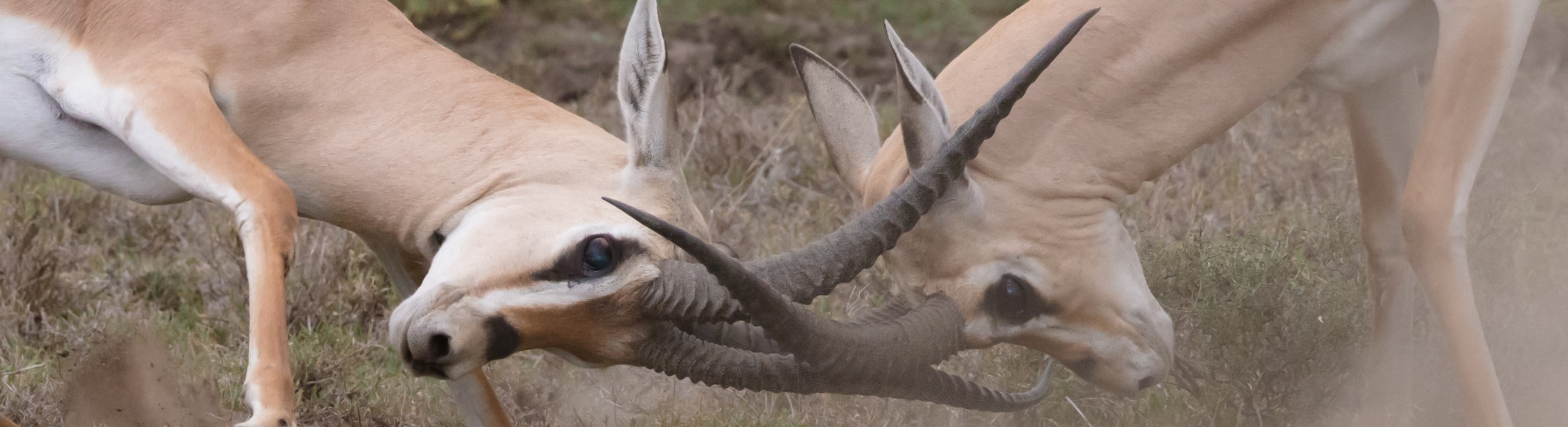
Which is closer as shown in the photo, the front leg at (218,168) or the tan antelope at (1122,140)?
the front leg at (218,168)

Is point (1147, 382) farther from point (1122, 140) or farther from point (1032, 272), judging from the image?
point (1122, 140)

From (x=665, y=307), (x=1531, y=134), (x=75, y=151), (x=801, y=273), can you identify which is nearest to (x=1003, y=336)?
(x=801, y=273)

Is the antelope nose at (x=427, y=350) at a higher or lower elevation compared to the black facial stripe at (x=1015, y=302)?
higher

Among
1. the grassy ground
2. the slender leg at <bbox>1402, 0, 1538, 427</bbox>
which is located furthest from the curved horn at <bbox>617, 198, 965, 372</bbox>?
the slender leg at <bbox>1402, 0, 1538, 427</bbox>

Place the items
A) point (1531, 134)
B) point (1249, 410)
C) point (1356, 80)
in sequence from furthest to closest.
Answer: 1. point (1531, 134)
2. point (1249, 410)
3. point (1356, 80)

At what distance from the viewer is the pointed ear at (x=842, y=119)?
391 centimetres

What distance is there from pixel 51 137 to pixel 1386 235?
3.35 meters

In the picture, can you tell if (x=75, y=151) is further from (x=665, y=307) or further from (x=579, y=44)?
(x=579, y=44)

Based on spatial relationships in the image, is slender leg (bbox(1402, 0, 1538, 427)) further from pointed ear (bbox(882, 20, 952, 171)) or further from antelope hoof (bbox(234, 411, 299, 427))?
antelope hoof (bbox(234, 411, 299, 427))

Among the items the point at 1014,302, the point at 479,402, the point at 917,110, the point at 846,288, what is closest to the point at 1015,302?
the point at 1014,302

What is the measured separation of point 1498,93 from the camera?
12.1ft

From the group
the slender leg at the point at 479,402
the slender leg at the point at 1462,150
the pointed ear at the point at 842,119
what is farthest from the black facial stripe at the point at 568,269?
the slender leg at the point at 1462,150

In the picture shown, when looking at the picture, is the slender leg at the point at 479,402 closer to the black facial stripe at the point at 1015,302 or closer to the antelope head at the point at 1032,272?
the antelope head at the point at 1032,272

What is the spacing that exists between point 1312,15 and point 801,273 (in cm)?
144
